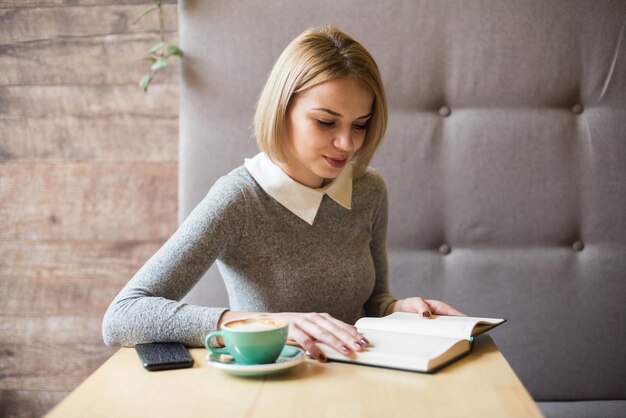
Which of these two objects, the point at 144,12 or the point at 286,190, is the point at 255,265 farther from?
the point at 144,12

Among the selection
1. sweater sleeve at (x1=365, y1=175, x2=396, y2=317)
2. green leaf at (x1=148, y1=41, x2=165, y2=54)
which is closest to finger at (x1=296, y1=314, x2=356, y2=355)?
sweater sleeve at (x1=365, y1=175, x2=396, y2=317)

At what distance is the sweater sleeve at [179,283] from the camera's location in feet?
3.46

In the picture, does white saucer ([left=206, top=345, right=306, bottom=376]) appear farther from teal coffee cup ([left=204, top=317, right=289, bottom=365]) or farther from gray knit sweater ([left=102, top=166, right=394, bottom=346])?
gray knit sweater ([left=102, top=166, right=394, bottom=346])

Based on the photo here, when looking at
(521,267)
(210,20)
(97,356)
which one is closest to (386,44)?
(210,20)

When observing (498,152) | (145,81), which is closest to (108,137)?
(145,81)

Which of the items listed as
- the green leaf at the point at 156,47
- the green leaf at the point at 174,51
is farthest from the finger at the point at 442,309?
the green leaf at the point at 156,47

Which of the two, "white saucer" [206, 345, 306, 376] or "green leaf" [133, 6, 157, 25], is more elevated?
"green leaf" [133, 6, 157, 25]

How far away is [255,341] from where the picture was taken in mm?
860

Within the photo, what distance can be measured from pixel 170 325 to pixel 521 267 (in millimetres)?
948

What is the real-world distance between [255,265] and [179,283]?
0.59 ft

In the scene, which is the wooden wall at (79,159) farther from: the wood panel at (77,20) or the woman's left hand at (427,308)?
the woman's left hand at (427,308)

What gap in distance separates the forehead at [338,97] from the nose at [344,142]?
39mm

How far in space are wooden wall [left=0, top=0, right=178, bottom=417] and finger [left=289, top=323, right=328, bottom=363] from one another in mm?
983

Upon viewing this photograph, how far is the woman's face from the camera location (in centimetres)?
126
